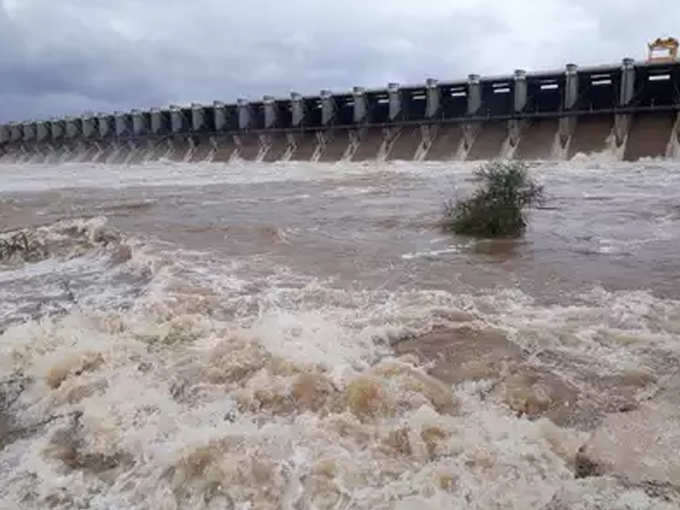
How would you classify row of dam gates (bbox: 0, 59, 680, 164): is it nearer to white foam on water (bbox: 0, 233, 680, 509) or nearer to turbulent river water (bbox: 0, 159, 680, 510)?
turbulent river water (bbox: 0, 159, 680, 510)

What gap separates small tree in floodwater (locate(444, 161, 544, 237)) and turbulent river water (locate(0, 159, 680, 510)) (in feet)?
1.53

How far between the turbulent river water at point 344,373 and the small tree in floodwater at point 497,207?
47 cm

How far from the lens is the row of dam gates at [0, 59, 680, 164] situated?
22.3 m

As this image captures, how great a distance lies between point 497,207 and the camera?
9484 millimetres

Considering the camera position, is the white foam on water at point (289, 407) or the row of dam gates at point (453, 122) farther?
the row of dam gates at point (453, 122)

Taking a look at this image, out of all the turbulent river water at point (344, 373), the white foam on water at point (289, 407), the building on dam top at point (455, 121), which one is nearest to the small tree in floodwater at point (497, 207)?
the turbulent river water at point (344, 373)

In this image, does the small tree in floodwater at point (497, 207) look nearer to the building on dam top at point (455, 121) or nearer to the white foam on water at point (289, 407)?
the white foam on water at point (289, 407)

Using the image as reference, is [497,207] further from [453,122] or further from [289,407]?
[453,122]

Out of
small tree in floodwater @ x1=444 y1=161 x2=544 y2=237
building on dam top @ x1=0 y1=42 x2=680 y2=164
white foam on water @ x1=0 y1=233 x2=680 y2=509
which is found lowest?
white foam on water @ x1=0 y1=233 x2=680 y2=509

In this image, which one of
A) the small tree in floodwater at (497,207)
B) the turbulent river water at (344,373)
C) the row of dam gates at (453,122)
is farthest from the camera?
the row of dam gates at (453,122)

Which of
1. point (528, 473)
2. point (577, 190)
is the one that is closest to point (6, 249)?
point (528, 473)

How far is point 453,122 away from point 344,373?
22.5 meters

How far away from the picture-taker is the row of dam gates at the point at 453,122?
22312 millimetres

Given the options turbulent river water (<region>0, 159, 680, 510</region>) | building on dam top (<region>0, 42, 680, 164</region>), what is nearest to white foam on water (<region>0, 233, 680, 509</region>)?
turbulent river water (<region>0, 159, 680, 510</region>)
